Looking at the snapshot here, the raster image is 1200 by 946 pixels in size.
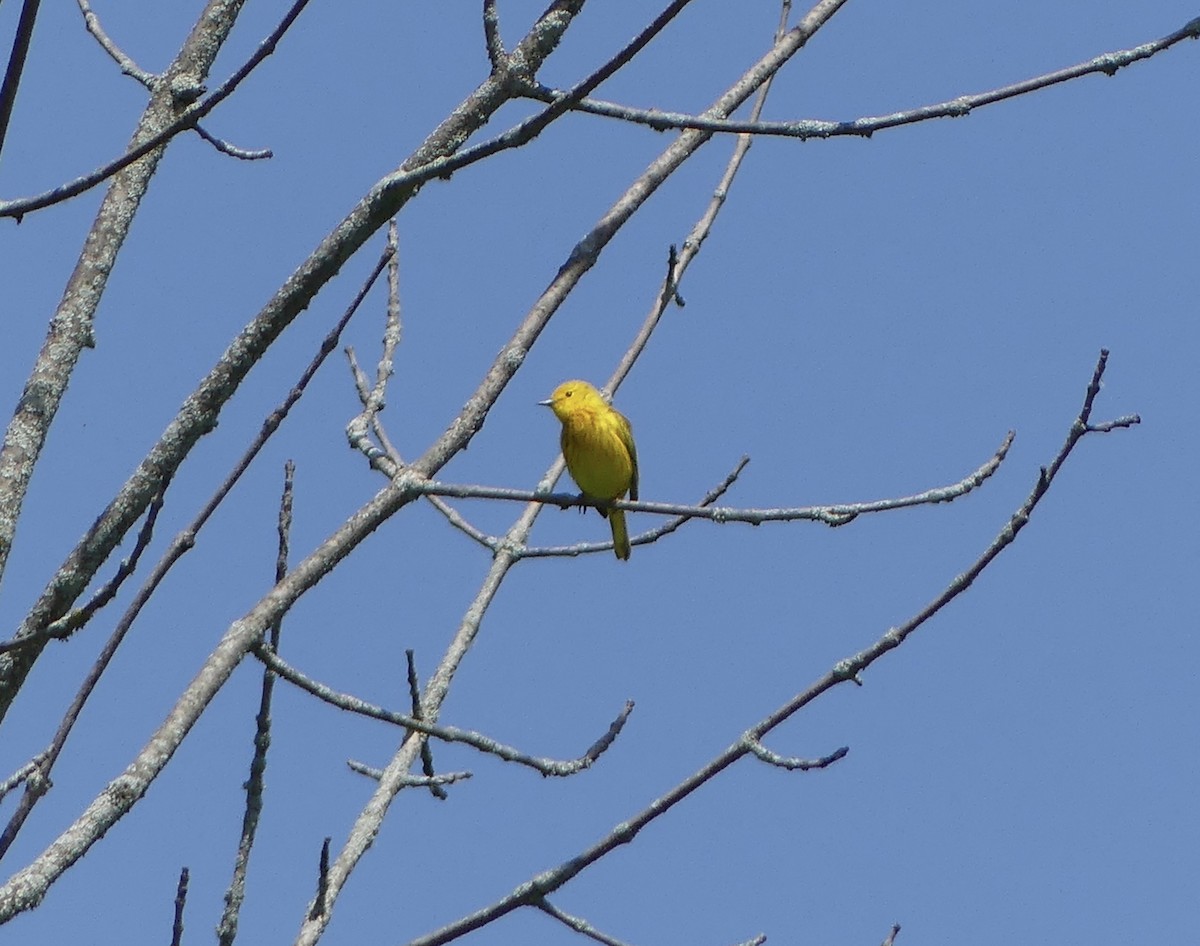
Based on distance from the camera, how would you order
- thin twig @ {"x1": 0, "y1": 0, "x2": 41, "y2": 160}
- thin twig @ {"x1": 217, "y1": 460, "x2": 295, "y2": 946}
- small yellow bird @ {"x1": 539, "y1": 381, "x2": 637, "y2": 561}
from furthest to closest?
small yellow bird @ {"x1": 539, "y1": 381, "x2": 637, "y2": 561}, thin twig @ {"x1": 217, "y1": 460, "x2": 295, "y2": 946}, thin twig @ {"x1": 0, "y1": 0, "x2": 41, "y2": 160}

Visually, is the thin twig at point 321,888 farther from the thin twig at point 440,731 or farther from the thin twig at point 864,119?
the thin twig at point 864,119

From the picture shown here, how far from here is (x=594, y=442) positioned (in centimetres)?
842

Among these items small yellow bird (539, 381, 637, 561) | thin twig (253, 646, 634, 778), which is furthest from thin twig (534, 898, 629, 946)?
small yellow bird (539, 381, 637, 561)

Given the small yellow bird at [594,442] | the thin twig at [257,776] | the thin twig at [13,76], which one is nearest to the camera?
the thin twig at [13,76]

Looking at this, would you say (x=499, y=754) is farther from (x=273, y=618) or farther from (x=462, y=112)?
(x=462, y=112)

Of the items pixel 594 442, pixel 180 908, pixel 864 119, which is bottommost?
pixel 180 908

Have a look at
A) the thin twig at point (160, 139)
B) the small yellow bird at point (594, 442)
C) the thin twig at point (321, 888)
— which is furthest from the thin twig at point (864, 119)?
the small yellow bird at point (594, 442)

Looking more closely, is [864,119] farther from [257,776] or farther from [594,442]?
[594,442]

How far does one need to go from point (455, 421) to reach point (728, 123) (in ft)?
3.34

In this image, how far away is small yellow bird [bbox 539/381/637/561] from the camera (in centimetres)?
842

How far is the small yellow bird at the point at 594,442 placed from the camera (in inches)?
332

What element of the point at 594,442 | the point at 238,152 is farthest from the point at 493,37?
the point at 594,442

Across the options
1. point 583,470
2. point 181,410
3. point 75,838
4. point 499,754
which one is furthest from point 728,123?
point 583,470

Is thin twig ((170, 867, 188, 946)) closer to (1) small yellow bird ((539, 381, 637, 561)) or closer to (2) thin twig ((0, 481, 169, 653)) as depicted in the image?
(2) thin twig ((0, 481, 169, 653))
